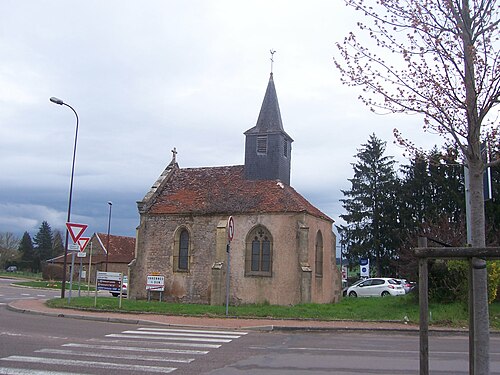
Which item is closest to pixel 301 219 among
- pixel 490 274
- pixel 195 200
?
pixel 195 200

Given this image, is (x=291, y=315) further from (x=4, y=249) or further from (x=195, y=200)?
(x=4, y=249)

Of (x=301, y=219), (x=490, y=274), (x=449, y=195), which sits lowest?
(x=490, y=274)

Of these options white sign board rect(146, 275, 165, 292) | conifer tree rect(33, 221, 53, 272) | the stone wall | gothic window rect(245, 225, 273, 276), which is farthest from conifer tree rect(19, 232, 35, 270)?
gothic window rect(245, 225, 273, 276)

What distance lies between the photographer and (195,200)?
3011 centimetres

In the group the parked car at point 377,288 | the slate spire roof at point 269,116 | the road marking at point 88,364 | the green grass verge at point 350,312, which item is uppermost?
the slate spire roof at point 269,116

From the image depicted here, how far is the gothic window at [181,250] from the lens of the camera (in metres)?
29.4

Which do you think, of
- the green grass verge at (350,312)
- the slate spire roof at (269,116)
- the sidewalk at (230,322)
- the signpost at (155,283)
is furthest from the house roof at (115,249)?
the sidewalk at (230,322)

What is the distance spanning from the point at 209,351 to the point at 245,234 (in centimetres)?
1641

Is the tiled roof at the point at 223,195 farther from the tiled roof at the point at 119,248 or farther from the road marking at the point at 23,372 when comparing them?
the tiled roof at the point at 119,248

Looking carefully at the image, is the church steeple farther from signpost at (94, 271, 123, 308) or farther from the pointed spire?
signpost at (94, 271, 123, 308)

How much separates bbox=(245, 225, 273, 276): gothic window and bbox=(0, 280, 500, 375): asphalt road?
1111cm

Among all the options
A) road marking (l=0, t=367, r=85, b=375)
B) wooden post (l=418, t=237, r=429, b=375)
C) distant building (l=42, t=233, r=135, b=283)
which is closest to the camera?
wooden post (l=418, t=237, r=429, b=375)

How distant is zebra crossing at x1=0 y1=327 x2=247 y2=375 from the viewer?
9336 mm

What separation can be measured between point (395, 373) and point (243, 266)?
61.9ft
